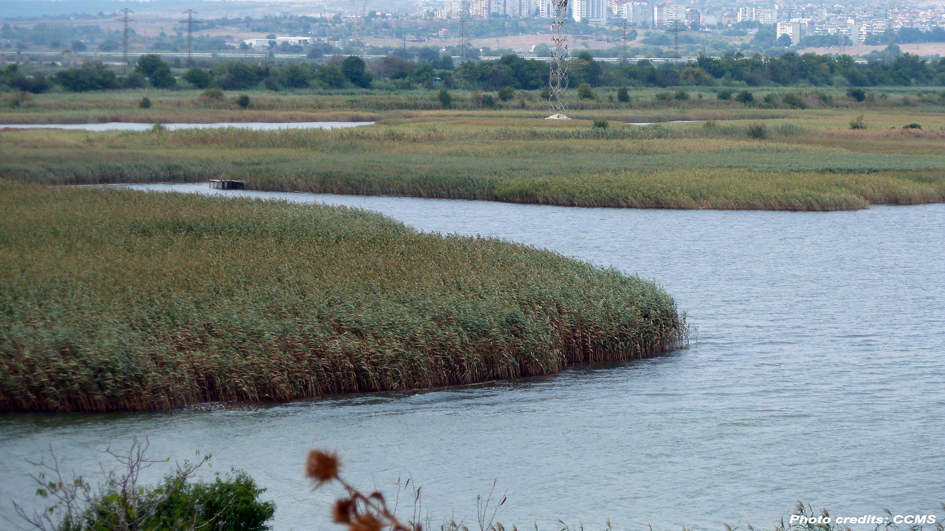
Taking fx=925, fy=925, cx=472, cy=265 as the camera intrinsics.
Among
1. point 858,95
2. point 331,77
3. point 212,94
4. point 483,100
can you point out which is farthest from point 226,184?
point 858,95

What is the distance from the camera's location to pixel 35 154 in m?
51.3

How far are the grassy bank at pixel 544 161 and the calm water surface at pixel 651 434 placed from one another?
68.1ft

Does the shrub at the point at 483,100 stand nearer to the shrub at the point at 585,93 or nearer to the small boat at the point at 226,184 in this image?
the shrub at the point at 585,93

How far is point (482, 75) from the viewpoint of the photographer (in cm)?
12181

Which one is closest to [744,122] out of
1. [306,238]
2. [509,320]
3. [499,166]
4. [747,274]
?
[499,166]

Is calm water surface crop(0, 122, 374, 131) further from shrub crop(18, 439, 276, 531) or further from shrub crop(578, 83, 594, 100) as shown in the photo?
shrub crop(18, 439, 276, 531)

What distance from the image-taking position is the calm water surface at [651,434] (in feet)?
39.8

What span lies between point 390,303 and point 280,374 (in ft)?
9.93

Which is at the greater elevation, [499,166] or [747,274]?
[499,166]

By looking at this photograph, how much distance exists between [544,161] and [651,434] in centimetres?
3908

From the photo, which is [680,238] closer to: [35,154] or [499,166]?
[499,166]

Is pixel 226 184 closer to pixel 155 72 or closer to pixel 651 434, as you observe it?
pixel 651 434

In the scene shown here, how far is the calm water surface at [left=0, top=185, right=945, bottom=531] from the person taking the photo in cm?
1214

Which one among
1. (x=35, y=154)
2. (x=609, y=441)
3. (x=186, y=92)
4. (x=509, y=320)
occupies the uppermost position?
(x=186, y=92)
